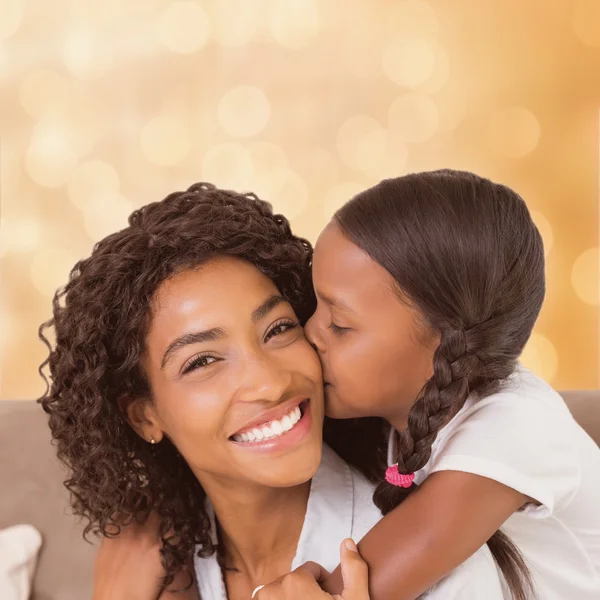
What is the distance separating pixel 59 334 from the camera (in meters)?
2.01

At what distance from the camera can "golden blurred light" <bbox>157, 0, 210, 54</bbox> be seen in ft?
14.2

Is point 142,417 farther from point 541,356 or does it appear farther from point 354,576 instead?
point 541,356

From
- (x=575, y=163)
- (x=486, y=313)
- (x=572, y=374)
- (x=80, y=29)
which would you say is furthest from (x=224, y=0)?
(x=486, y=313)

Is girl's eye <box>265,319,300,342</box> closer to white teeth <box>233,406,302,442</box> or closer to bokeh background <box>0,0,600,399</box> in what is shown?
white teeth <box>233,406,302,442</box>

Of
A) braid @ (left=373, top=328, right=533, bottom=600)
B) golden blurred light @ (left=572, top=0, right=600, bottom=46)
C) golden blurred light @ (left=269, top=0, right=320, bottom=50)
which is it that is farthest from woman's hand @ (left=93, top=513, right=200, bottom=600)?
golden blurred light @ (left=572, top=0, right=600, bottom=46)

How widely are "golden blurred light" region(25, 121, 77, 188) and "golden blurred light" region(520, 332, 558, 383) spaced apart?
2.67 metres

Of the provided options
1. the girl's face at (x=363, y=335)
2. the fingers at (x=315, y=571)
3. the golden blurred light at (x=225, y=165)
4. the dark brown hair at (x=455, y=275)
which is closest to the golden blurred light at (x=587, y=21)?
the golden blurred light at (x=225, y=165)

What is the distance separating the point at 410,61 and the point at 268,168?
0.94 meters

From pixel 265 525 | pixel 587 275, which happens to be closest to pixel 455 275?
pixel 265 525

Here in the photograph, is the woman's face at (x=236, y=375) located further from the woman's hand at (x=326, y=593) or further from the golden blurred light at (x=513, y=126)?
the golden blurred light at (x=513, y=126)

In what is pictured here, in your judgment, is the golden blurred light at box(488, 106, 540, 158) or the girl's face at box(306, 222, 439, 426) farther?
the golden blurred light at box(488, 106, 540, 158)

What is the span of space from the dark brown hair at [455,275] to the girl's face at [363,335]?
33 millimetres

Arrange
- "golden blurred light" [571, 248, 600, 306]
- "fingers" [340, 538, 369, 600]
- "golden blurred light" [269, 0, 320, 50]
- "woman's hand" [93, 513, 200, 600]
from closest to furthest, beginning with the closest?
"fingers" [340, 538, 369, 600], "woman's hand" [93, 513, 200, 600], "golden blurred light" [269, 0, 320, 50], "golden blurred light" [571, 248, 600, 306]

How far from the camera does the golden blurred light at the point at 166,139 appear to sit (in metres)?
4.39
